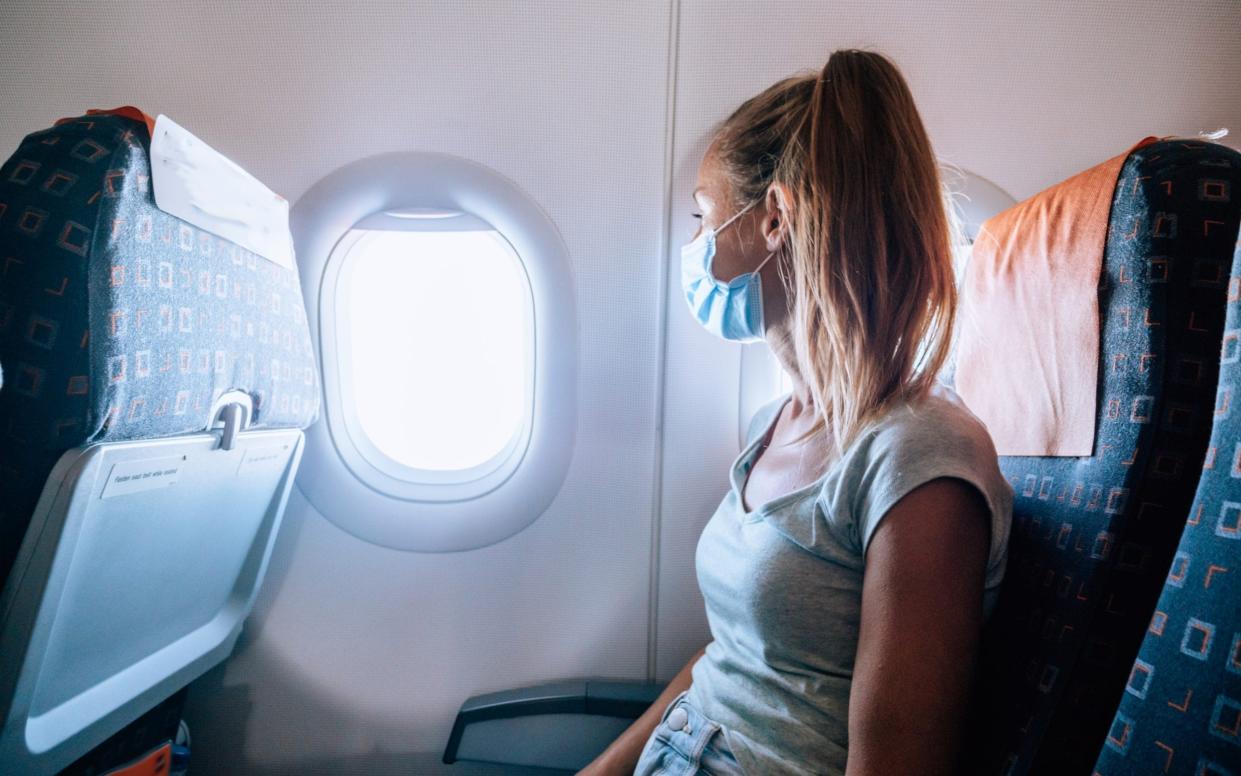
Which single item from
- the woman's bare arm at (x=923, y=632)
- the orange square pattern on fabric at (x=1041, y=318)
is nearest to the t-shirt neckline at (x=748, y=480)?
the woman's bare arm at (x=923, y=632)

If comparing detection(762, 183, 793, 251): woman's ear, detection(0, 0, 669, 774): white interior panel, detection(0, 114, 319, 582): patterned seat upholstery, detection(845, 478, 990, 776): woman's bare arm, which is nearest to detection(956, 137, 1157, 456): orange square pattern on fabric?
detection(845, 478, 990, 776): woman's bare arm

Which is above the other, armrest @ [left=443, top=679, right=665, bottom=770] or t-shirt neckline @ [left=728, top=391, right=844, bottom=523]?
t-shirt neckline @ [left=728, top=391, right=844, bottom=523]

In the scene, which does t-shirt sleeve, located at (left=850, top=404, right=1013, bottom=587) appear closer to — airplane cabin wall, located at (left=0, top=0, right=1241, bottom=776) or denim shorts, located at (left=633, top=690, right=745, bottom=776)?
denim shorts, located at (left=633, top=690, right=745, bottom=776)

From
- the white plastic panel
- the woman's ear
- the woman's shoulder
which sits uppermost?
the woman's ear

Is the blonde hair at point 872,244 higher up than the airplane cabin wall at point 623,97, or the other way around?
the airplane cabin wall at point 623,97

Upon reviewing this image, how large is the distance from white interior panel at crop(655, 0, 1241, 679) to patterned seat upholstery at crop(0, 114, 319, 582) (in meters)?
1.05

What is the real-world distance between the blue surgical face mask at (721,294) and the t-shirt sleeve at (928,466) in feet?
1.28

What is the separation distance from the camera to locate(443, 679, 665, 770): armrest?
1.60m

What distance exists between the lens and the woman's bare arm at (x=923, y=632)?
2.53 feet

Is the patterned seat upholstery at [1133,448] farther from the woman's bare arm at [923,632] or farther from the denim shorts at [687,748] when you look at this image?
the denim shorts at [687,748]

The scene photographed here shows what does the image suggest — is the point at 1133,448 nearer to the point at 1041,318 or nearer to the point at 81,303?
the point at 1041,318

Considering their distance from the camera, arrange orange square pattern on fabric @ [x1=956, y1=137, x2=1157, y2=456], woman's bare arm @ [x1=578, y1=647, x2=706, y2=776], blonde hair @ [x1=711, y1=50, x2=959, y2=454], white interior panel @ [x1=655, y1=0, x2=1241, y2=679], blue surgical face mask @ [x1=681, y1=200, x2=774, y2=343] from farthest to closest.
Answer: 1. white interior panel @ [x1=655, y1=0, x2=1241, y2=679]
2. woman's bare arm @ [x1=578, y1=647, x2=706, y2=776]
3. blue surgical face mask @ [x1=681, y1=200, x2=774, y2=343]
4. blonde hair @ [x1=711, y1=50, x2=959, y2=454]
5. orange square pattern on fabric @ [x1=956, y1=137, x2=1157, y2=456]

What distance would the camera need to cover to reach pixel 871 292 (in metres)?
0.95

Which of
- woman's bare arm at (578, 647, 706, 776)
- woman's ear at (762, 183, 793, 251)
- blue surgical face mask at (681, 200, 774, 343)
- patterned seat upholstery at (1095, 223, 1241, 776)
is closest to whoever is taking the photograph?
patterned seat upholstery at (1095, 223, 1241, 776)
